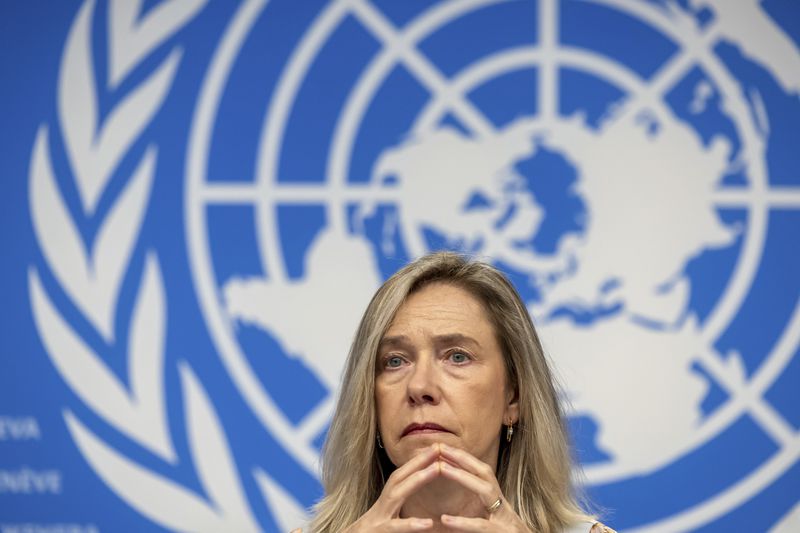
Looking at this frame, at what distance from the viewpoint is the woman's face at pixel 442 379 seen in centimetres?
254

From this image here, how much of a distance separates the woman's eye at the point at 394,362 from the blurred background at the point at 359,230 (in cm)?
145

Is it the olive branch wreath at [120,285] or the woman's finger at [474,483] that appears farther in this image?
the olive branch wreath at [120,285]

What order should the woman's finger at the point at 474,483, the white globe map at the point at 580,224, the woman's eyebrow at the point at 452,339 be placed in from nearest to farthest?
the woman's finger at the point at 474,483 → the woman's eyebrow at the point at 452,339 → the white globe map at the point at 580,224

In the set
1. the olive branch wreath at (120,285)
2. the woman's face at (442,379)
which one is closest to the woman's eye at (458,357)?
the woman's face at (442,379)

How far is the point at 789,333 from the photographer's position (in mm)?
4023

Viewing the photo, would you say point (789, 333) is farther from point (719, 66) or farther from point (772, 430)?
point (719, 66)

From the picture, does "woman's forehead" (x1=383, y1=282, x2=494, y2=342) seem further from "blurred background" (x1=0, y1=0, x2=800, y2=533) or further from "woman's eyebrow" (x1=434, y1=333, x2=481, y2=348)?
"blurred background" (x1=0, y1=0, x2=800, y2=533)

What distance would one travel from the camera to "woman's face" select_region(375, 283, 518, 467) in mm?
2535

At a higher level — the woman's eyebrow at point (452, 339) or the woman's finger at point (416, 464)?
the woman's eyebrow at point (452, 339)

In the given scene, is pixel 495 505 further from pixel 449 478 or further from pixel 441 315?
pixel 441 315

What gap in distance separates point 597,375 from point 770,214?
96cm

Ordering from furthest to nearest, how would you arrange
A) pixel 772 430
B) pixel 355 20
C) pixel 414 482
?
pixel 355 20 < pixel 772 430 < pixel 414 482

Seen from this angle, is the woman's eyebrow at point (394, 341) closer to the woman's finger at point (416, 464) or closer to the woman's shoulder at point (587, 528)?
the woman's finger at point (416, 464)

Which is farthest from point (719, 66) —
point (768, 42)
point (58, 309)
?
point (58, 309)
